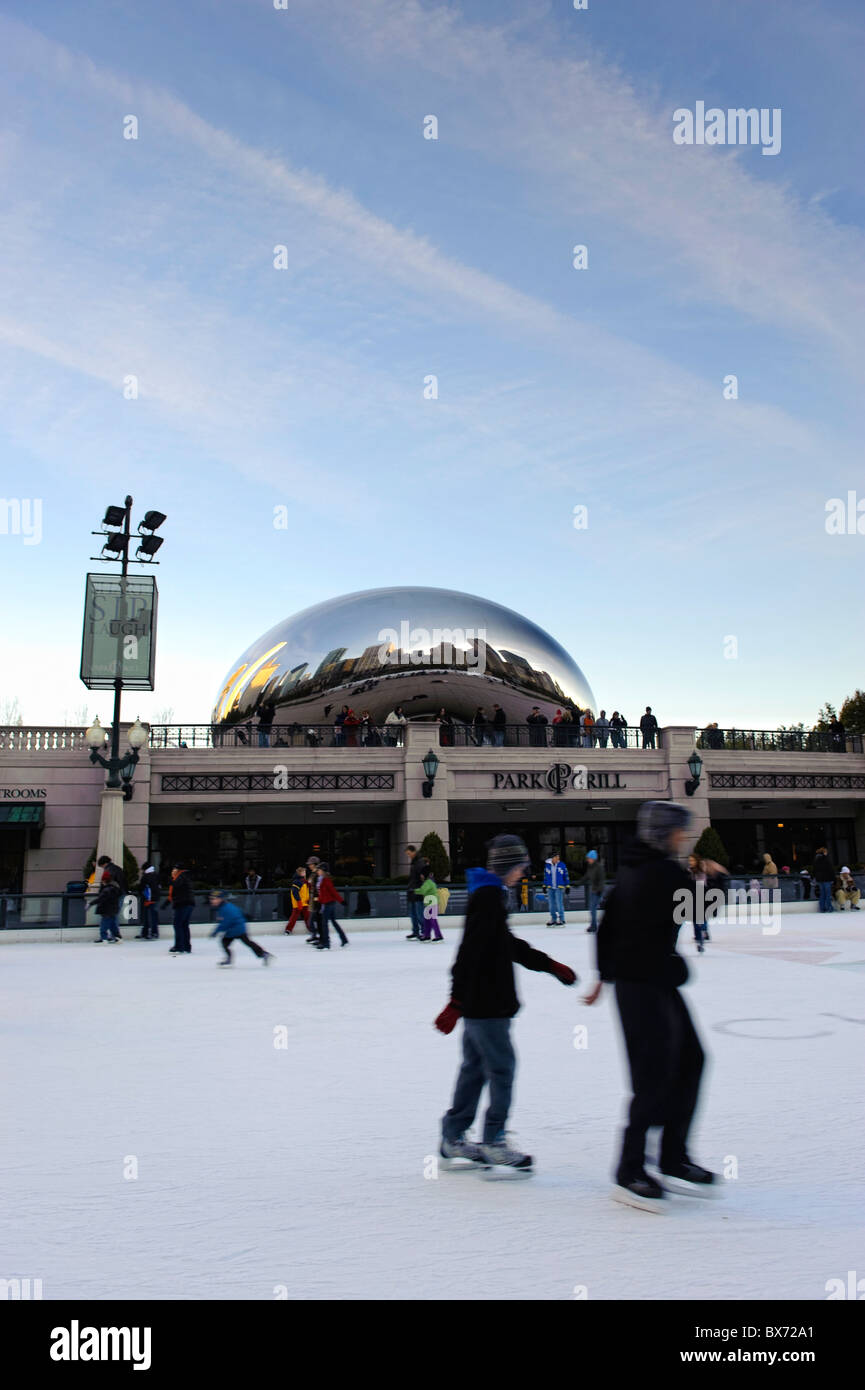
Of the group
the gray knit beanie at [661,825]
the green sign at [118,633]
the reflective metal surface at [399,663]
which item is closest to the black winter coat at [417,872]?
the green sign at [118,633]

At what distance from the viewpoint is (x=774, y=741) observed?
34344 millimetres

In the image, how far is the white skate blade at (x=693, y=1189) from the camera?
4176mm

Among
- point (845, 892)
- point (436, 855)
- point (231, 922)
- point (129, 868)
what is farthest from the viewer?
point (436, 855)

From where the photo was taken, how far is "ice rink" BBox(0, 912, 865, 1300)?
3.35 m

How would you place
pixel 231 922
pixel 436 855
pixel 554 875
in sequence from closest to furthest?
pixel 231 922
pixel 554 875
pixel 436 855

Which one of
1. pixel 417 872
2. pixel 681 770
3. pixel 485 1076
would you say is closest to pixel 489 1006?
pixel 485 1076

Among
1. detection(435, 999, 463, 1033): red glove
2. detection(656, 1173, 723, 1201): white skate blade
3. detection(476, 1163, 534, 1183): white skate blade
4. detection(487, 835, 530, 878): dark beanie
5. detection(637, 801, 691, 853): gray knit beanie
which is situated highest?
detection(637, 801, 691, 853): gray knit beanie

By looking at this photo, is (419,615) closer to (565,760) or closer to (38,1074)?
(565,760)

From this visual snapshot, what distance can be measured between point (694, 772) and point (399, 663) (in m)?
10.3

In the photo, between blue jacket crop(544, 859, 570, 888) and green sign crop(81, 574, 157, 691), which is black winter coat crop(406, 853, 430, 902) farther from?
green sign crop(81, 574, 157, 691)

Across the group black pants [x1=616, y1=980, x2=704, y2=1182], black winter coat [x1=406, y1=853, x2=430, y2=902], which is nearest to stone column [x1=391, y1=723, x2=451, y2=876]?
black winter coat [x1=406, y1=853, x2=430, y2=902]

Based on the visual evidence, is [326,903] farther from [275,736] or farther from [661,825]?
[275,736]

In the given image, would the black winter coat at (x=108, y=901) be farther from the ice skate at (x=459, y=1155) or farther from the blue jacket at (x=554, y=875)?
the ice skate at (x=459, y=1155)

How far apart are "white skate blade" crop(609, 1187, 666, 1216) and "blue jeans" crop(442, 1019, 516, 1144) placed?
0.61 m
